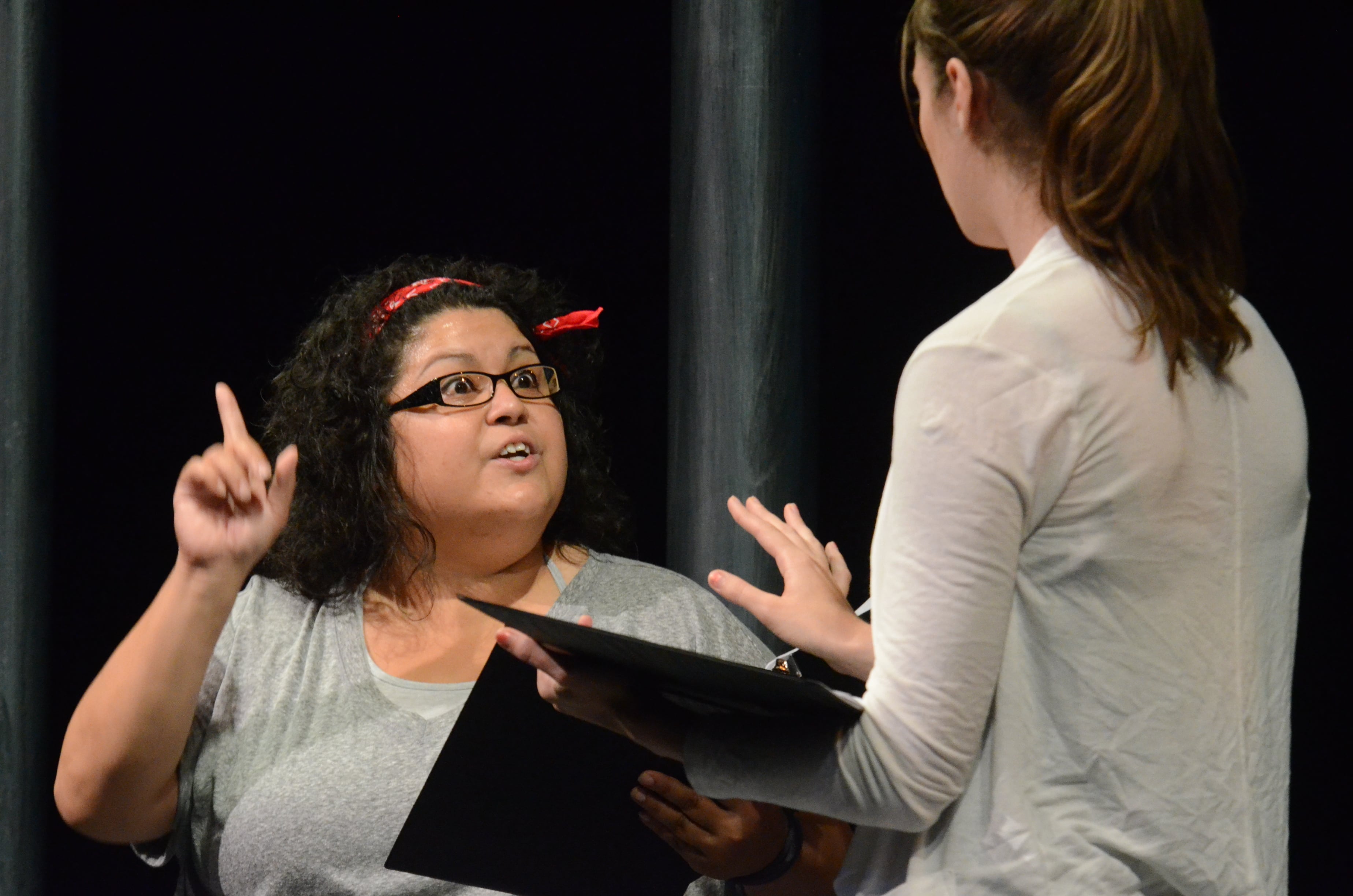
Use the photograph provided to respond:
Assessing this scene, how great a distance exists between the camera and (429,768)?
156cm

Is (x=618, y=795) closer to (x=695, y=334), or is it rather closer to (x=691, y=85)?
(x=695, y=334)

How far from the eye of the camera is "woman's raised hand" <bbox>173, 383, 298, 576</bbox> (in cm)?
128

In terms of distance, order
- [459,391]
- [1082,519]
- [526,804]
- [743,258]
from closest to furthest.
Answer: [1082,519] < [526,804] < [459,391] < [743,258]

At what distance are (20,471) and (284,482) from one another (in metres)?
1.05

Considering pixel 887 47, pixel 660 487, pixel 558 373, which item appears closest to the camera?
pixel 558 373

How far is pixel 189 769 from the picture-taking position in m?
1.58

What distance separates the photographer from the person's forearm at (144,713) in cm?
137

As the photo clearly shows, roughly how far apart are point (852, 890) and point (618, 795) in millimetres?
379

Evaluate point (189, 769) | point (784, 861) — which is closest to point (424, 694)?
point (189, 769)

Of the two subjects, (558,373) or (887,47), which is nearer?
(558,373)

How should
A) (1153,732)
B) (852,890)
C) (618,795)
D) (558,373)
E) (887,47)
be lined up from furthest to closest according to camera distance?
(887,47) < (558,373) < (618,795) < (852,890) < (1153,732)

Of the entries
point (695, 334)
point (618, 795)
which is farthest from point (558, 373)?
point (618, 795)

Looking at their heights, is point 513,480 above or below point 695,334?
below

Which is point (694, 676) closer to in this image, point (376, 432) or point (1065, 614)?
point (1065, 614)
